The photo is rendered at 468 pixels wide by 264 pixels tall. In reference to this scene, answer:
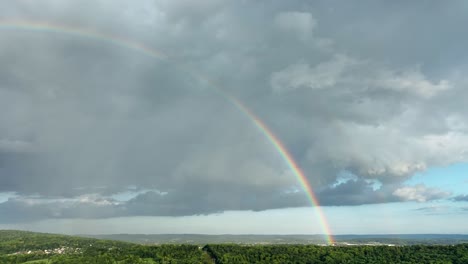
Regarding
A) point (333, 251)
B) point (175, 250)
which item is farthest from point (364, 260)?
point (175, 250)

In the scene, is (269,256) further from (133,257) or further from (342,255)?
(133,257)

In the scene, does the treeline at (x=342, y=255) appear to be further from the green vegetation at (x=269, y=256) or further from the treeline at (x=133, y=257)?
the treeline at (x=133, y=257)

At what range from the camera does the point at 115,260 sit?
504 feet

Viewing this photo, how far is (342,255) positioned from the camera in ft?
566

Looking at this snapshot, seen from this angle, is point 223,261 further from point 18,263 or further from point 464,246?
point 464,246

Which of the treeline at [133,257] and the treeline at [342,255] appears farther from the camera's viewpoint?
the treeline at [342,255]

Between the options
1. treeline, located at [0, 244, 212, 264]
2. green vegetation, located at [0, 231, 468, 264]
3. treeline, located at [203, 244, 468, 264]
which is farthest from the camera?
treeline, located at [203, 244, 468, 264]

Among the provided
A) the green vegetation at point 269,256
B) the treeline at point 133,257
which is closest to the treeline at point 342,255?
the green vegetation at point 269,256

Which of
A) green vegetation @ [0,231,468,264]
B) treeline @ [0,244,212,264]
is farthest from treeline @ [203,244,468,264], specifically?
treeline @ [0,244,212,264]

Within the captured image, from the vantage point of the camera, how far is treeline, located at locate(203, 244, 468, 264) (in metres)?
161

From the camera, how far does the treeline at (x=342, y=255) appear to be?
16100cm

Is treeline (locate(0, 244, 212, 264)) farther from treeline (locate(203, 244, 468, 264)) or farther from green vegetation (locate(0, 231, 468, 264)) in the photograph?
treeline (locate(203, 244, 468, 264))

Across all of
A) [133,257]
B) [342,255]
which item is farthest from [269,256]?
[133,257]

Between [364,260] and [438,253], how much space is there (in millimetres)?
40647
